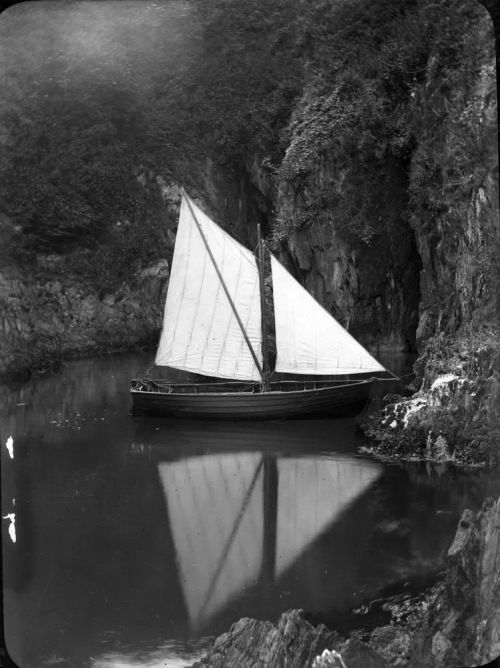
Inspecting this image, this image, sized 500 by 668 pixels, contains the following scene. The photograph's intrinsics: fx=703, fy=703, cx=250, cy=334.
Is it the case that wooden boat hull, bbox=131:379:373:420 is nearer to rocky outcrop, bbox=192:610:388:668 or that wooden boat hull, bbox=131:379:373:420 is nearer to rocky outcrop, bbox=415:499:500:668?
rocky outcrop, bbox=415:499:500:668

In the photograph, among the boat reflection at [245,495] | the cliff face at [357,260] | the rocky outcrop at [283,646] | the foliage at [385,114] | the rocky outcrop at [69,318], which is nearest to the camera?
the rocky outcrop at [283,646]

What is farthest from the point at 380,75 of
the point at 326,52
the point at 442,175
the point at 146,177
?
the point at 146,177

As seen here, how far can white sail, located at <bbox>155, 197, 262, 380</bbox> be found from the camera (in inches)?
145

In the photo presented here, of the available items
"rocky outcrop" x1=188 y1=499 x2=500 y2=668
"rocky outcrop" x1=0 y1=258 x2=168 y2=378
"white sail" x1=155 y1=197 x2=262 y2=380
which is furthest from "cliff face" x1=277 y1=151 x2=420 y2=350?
"rocky outcrop" x1=188 y1=499 x2=500 y2=668

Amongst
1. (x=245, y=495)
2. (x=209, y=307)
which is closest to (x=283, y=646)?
(x=245, y=495)

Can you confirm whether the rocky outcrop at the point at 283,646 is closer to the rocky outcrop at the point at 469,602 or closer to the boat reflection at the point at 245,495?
the boat reflection at the point at 245,495

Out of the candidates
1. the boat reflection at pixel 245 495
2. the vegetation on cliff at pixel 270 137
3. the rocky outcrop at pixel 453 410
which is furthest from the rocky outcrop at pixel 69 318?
the rocky outcrop at pixel 453 410

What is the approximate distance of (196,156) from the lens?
11.6 feet

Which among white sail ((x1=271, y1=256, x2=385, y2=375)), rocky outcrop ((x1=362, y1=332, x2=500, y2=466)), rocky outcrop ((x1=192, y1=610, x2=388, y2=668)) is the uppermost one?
white sail ((x1=271, y1=256, x2=385, y2=375))

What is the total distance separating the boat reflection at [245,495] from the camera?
301 centimetres

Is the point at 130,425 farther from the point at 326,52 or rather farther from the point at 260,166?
the point at 326,52

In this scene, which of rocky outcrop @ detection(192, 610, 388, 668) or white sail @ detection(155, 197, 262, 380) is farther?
white sail @ detection(155, 197, 262, 380)

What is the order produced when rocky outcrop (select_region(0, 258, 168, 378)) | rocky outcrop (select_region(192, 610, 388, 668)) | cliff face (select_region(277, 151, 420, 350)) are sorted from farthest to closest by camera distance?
cliff face (select_region(277, 151, 420, 350))
rocky outcrop (select_region(0, 258, 168, 378))
rocky outcrop (select_region(192, 610, 388, 668))

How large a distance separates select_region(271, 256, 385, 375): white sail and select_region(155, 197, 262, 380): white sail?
16cm
